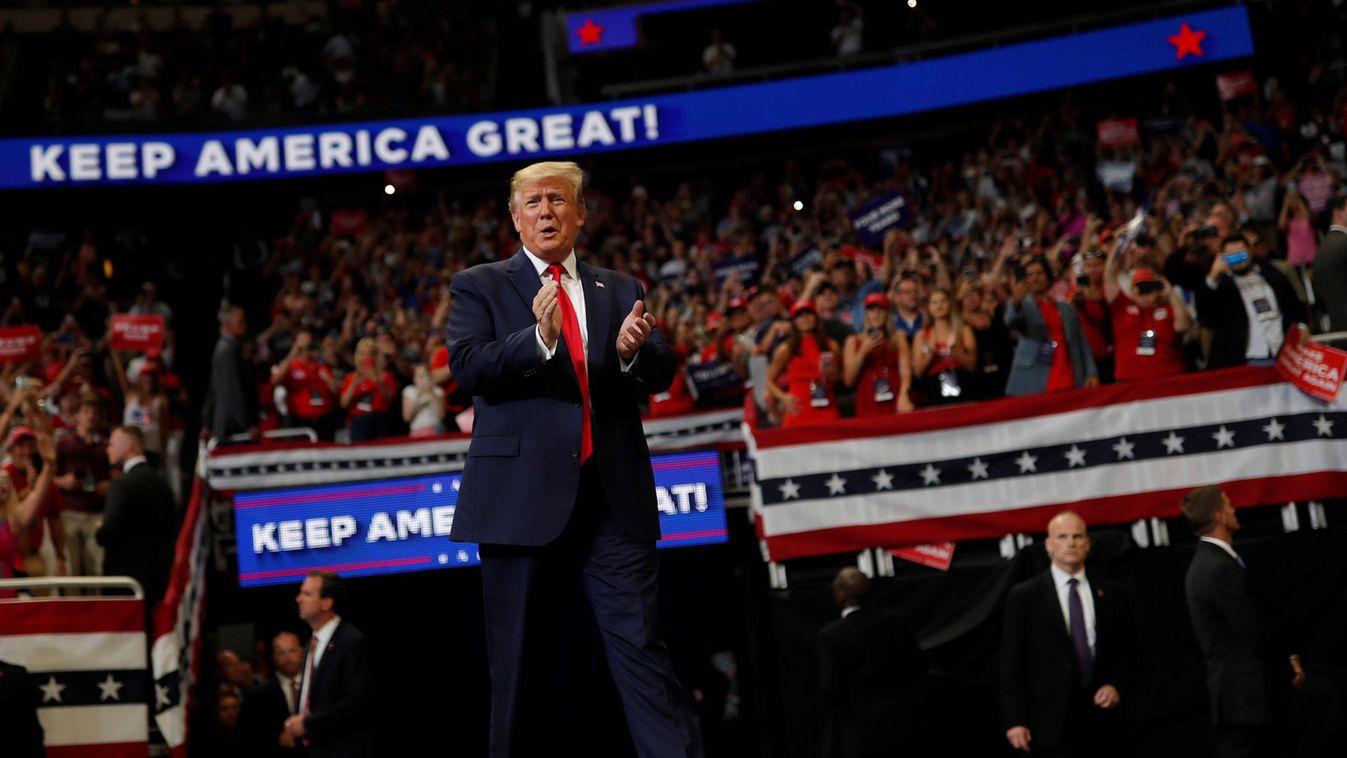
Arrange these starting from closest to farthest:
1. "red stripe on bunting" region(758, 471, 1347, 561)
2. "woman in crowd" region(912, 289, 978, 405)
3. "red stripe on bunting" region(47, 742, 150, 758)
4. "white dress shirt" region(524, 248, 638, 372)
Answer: "white dress shirt" region(524, 248, 638, 372)
"red stripe on bunting" region(47, 742, 150, 758)
"red stripe on bunting" region(758, 471, 1347, 561)
"woman in crowd" region(912, 289, 978, 405)

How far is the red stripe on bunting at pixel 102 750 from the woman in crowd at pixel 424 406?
373cm

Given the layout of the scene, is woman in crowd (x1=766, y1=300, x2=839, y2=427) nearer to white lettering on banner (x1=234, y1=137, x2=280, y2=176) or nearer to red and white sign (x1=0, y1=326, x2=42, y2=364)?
red and white sign (x1=0, y1=326, x2=42, y2=364)

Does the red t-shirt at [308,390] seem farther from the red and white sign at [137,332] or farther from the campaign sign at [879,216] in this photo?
the campaign sign at [879,216]

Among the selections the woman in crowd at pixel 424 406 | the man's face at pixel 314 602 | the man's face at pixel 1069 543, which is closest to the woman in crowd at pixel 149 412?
the woman in crowd at pixel 424 406

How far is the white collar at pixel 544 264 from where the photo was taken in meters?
3.97

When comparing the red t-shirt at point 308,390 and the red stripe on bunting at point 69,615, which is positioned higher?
the red t-shirt at point 308,390

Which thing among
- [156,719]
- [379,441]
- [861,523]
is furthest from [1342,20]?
[156,719]

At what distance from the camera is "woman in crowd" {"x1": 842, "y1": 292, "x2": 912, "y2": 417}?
10109 millimetres

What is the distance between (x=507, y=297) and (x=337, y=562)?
297 inches

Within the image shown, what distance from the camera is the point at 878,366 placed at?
34.1 ft

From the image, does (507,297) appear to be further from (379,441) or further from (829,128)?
(829,128)

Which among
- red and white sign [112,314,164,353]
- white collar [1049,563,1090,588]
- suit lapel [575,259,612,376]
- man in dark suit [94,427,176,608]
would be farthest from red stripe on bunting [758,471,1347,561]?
red and white sign [112,314,164,353]

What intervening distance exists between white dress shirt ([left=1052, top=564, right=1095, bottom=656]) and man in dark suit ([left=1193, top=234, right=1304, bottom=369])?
2.68 m

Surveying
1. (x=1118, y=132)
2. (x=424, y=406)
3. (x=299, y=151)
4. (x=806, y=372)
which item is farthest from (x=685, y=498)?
(x=299, y=151)
